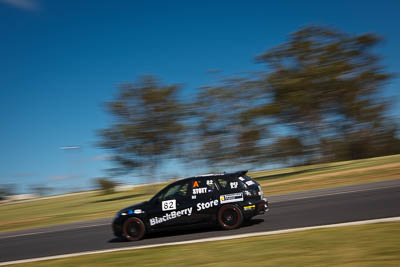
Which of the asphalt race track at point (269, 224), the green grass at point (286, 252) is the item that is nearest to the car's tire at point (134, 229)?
the asphalt race track at point (269, 224)

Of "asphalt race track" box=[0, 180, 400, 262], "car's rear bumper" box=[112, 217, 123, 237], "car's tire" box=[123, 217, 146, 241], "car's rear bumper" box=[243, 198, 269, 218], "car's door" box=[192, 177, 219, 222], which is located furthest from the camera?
"car's rear bumper" box=[112, 217, 123, 237]

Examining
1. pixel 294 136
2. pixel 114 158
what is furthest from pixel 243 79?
pixel 114 158

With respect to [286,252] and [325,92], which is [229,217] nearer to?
[286,252]

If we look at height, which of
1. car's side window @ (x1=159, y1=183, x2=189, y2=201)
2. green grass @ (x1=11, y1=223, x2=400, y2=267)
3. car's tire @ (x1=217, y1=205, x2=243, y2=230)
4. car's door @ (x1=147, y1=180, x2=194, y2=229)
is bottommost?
green grass @ (x1=11, y1=223, x2=400, y2=267)

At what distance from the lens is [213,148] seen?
149 ft

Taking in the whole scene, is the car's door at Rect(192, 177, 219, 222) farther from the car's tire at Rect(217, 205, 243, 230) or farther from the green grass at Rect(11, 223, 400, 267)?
the green grass at Rect(11, 223, 400, 267)

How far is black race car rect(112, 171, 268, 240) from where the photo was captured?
9883 mm

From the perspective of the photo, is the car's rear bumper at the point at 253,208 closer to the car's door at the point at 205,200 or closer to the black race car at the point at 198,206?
the black race car at the point at 198,206

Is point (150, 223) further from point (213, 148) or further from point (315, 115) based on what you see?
point (213, 148)

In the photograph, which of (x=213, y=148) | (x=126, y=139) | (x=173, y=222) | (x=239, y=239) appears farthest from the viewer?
(x=213, y=148)

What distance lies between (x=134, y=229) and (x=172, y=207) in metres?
1.22

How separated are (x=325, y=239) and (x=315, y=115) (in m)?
33.2

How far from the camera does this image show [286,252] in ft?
21.6

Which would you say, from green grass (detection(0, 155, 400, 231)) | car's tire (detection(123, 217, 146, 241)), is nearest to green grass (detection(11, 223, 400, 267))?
car's tire (detection(123, 217, 146, 241))
